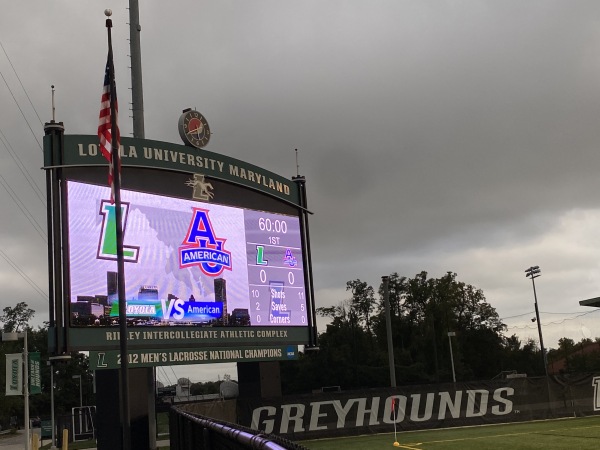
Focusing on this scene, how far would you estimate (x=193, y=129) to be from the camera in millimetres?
22484

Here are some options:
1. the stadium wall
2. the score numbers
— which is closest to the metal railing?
the score numbers

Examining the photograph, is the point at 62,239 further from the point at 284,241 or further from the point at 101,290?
the point at 284,241

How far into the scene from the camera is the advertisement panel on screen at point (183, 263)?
18172mm

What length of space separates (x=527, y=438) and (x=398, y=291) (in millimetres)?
82612

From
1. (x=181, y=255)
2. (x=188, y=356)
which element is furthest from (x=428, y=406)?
(x=181, y=255)

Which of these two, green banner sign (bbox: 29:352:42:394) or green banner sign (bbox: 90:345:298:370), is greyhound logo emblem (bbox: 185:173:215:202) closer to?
green banner sign (bbox: 90:345:298:370)

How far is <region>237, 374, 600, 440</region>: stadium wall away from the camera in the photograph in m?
26.4

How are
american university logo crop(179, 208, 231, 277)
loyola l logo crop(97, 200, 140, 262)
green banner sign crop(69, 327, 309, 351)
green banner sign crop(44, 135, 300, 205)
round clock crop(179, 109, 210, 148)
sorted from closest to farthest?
green banner sign crop(69, 327, 309, 351), loyola l logo crop(97, 200, 140, 262), green banner sign crop(44, 135, 300, 205), american university logo crop(179, 208, 231, 277), round clock crop(179, 109, 210, 148)

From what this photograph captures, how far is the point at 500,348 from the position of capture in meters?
98.7

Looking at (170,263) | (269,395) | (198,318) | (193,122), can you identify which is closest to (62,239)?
(170,263)

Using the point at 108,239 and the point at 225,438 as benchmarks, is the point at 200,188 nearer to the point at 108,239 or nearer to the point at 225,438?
the point at 108,239

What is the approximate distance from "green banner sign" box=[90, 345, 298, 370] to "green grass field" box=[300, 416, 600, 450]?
3693mm

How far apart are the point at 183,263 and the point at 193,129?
4811 millimetres

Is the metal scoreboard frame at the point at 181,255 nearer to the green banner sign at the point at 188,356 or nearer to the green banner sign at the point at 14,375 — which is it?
the green banner sign at the point at 188,356
